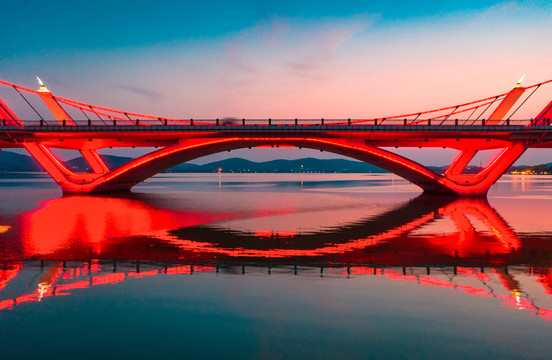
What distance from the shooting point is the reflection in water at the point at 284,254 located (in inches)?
340

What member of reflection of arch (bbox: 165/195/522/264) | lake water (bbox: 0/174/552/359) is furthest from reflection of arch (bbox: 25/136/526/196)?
lake water (bbox: 0/174/552/359)

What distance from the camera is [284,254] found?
12055 mm

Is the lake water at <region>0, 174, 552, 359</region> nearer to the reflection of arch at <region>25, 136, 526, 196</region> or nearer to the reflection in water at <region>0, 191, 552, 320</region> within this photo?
the reflection in water at <region>0, 191, 552, 320</region>

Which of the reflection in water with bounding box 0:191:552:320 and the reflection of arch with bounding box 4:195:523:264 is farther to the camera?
the reflection of arch with bounding box 4:195:523:264

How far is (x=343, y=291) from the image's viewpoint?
8047mm

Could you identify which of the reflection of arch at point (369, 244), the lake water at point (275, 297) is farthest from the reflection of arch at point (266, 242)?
the lake water at point (275, 297)

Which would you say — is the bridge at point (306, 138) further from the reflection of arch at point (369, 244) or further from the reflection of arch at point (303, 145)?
the reflection of arch at point (369, 244)

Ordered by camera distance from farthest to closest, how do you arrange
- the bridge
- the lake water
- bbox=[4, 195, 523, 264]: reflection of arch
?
the bridge < bbox=[4, 195, 523, 264]: reflection of arch < the lake water

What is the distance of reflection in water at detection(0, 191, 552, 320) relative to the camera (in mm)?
8625

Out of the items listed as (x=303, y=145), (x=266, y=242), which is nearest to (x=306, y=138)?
(x=303, y=145)

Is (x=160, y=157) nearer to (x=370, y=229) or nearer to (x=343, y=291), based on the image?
(x=370, y=229)

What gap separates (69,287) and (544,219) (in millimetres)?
24939

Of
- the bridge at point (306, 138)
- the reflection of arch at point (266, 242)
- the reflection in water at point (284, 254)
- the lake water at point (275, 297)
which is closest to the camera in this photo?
the lake water at point (275, 297)

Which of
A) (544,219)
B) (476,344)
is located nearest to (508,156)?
(544,219)
